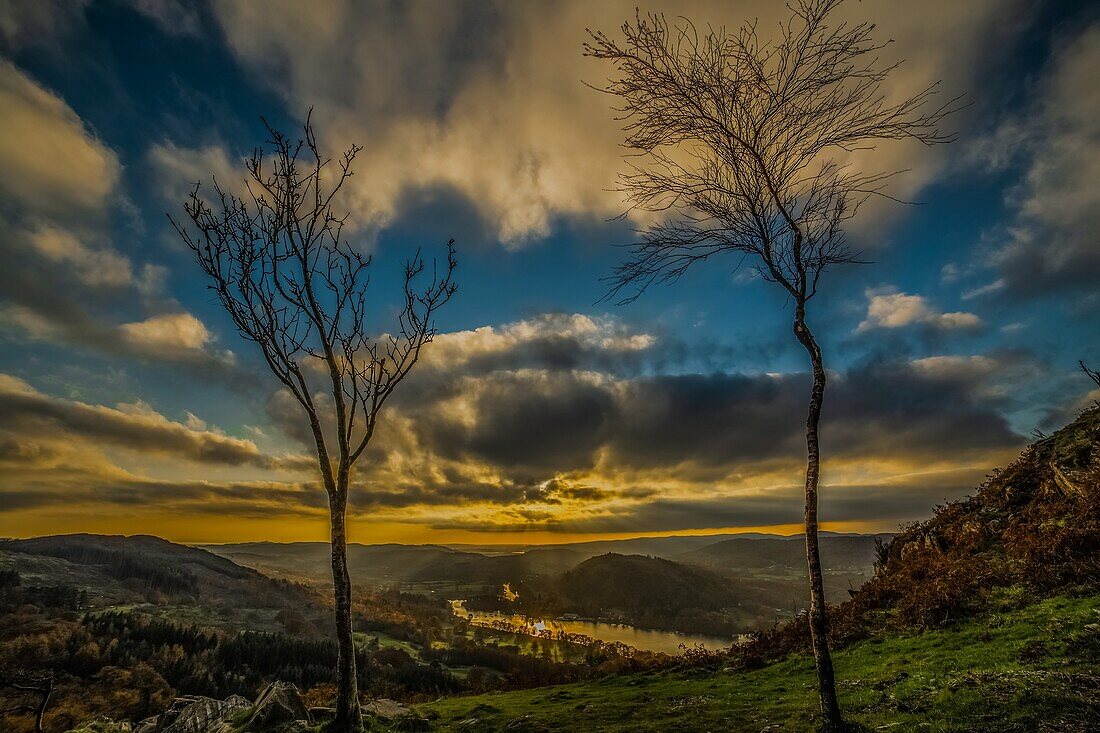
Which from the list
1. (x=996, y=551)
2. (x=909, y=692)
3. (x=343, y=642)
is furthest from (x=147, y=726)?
(x=996, y=551)

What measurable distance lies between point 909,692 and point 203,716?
78.2 ft

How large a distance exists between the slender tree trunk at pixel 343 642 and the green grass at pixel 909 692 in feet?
14.6

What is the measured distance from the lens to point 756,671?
19.7 meters

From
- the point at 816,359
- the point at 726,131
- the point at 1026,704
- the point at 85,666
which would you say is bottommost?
the point at 85,666

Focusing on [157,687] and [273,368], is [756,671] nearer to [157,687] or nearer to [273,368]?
[273,368]

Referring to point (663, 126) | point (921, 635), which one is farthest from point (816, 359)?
point (921, 635)

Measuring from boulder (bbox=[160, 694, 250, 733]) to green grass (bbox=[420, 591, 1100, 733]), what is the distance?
24.9 ft

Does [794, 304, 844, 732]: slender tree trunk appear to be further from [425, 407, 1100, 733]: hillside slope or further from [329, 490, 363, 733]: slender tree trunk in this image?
[329, 490, 363, 733]: slender tree trunk

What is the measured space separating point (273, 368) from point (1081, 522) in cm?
2834

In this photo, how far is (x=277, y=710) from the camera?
14.1 m

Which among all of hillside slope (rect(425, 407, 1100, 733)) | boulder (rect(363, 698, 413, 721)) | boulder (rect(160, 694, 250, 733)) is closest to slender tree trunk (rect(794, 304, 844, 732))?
hillside slope (rect(425, 407, 1100, 733))

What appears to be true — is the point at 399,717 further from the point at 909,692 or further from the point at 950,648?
the point at 950,648

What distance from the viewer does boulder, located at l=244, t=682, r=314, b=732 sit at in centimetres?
1377

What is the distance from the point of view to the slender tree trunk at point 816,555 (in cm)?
934
